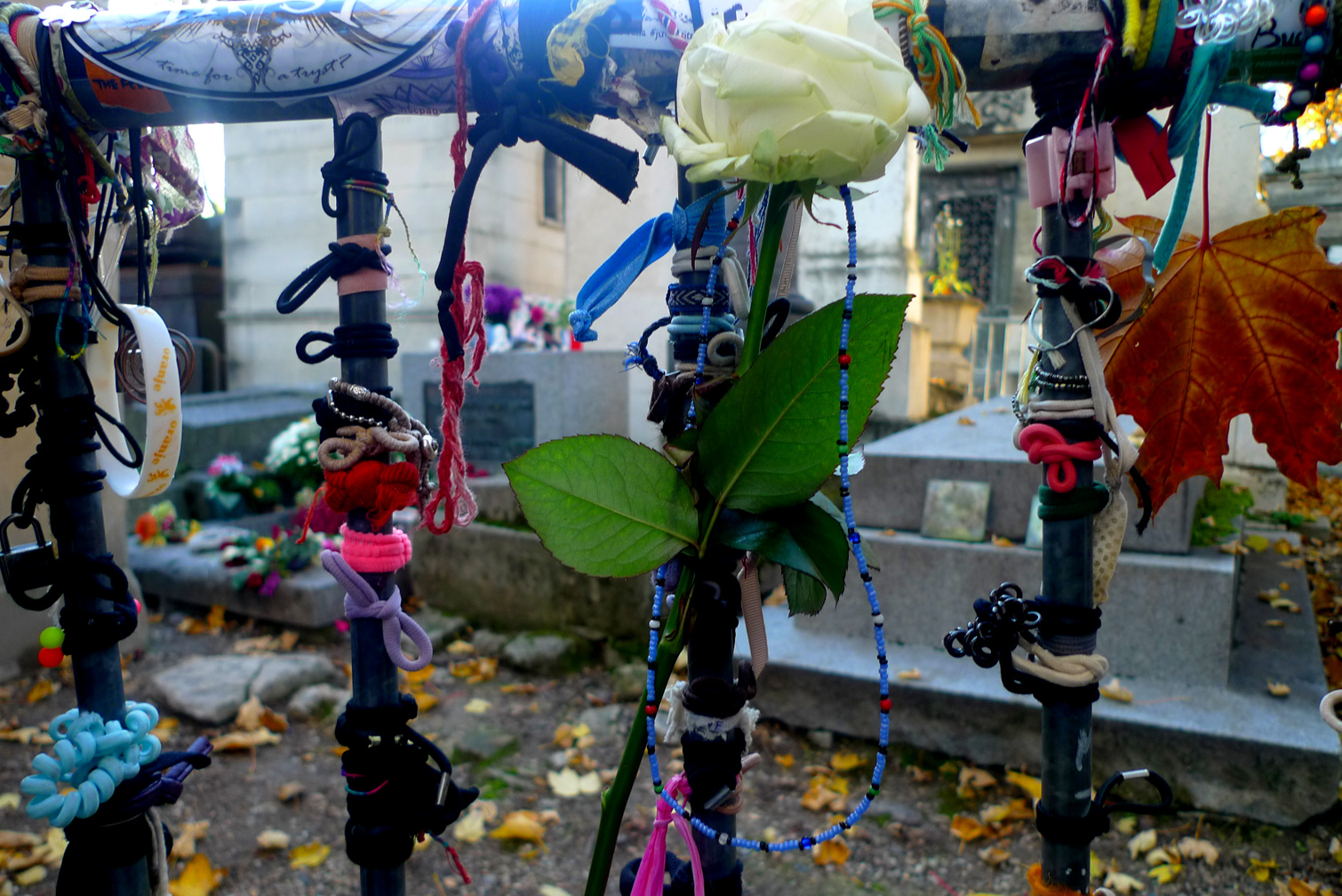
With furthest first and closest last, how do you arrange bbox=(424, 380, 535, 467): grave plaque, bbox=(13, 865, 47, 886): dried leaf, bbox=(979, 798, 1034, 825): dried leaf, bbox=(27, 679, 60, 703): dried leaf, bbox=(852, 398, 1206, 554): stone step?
bbox=(424, 380, 535, 467): grave plaque
bbox=(27, 679, 60, 703): dried leaf
bbox=(852, 398, 1206, 554): stone step
bbox=(979, 798, 1034, 825): dried leaf
bbox=(13, 865, 47, 886): dried leaf

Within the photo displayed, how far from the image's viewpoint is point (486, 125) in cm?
100

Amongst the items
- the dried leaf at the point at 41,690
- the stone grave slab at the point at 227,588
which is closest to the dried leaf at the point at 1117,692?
the stone grave slab at the point at 227,588

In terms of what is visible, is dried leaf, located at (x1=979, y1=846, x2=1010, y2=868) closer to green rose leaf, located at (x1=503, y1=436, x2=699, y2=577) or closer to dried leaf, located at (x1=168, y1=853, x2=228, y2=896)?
green rose leaf, located at (x1=503, y1=436, x2=699, y2=577)

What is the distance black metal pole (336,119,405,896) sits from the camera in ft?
3.62

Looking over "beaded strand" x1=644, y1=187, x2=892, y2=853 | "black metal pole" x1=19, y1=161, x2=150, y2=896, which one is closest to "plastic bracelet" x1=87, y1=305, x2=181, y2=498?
"black metal pole" x1=19, y1=161, x2=150, y2=896

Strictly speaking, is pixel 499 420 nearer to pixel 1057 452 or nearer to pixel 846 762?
pixel 846 762

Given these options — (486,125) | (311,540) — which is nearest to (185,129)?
(486,125)

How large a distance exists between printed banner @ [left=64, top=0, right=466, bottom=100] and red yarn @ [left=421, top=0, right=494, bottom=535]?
89 mm

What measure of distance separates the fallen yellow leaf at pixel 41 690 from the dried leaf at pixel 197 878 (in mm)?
1733

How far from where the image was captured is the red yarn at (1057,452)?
3.25 feet

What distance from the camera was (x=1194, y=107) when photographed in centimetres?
90

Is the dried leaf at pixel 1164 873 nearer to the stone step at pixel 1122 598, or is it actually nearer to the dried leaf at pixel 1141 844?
the dried leaf at pixel 1141 844

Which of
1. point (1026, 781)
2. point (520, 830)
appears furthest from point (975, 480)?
point (520, 830)

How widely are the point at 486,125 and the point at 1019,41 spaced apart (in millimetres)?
632
